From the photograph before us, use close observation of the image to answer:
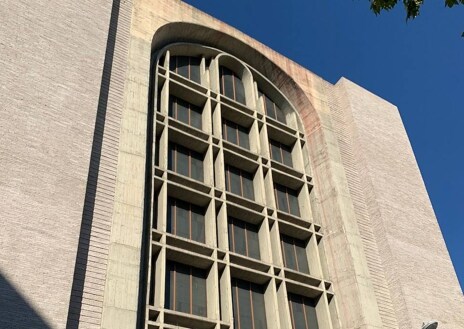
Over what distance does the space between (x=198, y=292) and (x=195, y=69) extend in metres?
11.8

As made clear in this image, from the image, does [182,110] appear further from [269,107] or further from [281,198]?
[269,107]

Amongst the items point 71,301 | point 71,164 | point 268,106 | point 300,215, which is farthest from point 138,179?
point 268,106

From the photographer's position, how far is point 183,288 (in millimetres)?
18312

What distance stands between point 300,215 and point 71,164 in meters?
11.6

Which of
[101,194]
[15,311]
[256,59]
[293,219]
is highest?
[256,59]

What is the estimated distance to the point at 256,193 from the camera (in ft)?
75.5

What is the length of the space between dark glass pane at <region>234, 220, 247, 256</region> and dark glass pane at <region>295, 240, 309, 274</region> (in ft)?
8.95

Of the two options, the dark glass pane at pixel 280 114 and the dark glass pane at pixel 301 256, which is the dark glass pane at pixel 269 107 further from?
the dark glass pane at pixel 301 256

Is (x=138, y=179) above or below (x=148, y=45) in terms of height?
below

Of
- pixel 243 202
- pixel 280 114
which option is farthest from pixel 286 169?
pixel 280 114

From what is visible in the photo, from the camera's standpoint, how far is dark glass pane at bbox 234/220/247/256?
68.3ft

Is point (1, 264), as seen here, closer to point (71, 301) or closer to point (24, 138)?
point (71, 301)

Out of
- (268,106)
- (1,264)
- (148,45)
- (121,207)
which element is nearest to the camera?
(1,264)

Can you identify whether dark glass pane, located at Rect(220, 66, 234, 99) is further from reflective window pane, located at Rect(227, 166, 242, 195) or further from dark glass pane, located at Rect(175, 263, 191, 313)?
dark glass pane, located at Rect(175, 263, 191, 313)
